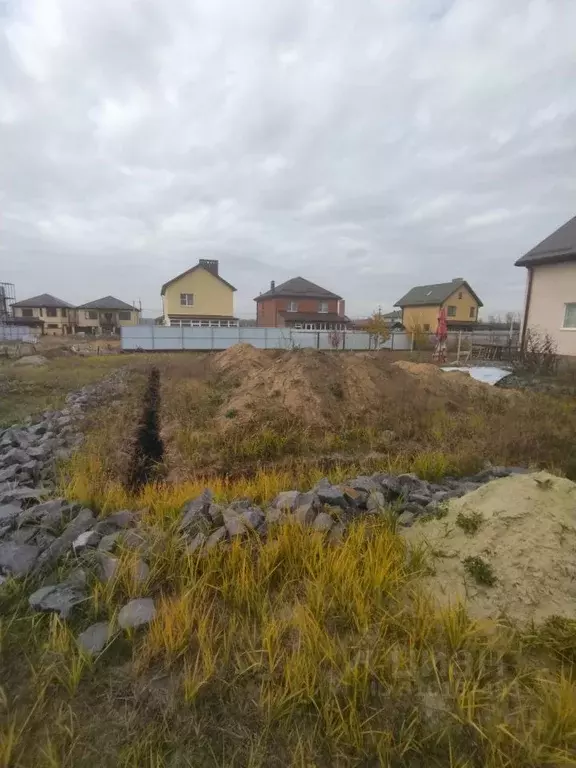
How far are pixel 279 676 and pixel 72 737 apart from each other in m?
0.95

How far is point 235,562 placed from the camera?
2.77m

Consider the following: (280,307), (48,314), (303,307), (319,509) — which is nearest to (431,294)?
(303,307)

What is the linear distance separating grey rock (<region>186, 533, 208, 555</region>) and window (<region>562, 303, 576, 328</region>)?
53.9 ft

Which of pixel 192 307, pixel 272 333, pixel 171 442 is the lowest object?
pixel 171 442

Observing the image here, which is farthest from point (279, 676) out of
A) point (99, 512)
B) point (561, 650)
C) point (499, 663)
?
point (99, 512)

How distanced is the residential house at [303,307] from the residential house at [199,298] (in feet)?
18.6

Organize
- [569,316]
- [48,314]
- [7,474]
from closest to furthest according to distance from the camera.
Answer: [7,474] < [569,316] < [48,314]

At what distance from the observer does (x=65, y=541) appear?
2.94m

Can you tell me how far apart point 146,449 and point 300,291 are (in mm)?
37957

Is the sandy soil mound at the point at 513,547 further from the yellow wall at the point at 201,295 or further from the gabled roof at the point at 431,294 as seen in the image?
the gabled roof at the point at 431,294

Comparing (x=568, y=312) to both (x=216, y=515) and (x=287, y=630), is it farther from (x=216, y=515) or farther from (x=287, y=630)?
(x=287, y=630)

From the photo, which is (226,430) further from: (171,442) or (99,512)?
A: (99,512)

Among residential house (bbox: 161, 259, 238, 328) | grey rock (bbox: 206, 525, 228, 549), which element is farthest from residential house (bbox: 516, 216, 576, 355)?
residential house (bbox: 161, 259, 238, 328)

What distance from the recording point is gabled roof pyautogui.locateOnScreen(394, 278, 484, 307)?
1663 inches
